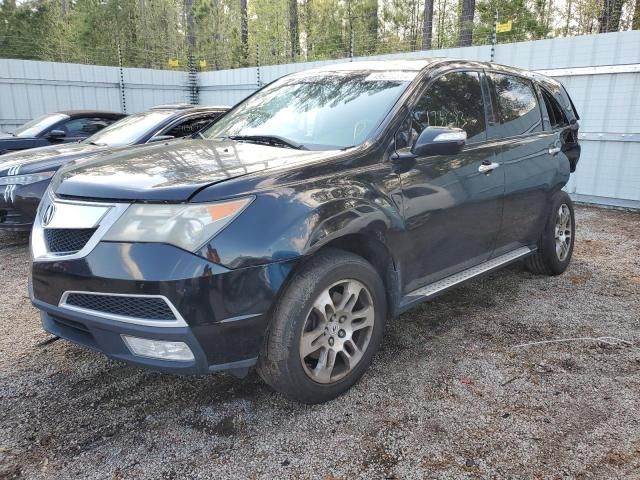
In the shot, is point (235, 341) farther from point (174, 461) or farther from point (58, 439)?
point (58, 439)

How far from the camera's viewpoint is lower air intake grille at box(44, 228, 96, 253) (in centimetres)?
231

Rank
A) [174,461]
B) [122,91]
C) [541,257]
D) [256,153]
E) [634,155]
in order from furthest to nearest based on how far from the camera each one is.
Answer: [122,91] < [634,155] < [541,257] < [256,153] < [174,461]

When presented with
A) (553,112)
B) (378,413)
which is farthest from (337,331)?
(553,112)

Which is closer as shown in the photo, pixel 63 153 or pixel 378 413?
pixel 378 413

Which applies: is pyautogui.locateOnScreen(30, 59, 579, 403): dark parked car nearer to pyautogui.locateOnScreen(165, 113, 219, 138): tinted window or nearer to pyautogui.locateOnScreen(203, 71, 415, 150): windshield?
pyautogui.locateOnScreen(203, 71, 415, 150): windshield

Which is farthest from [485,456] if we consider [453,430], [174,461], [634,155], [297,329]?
[634,155]

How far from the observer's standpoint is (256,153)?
284 centimetres

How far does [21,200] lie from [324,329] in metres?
4.10

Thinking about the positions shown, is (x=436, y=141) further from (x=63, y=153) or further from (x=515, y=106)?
(x=63, y=153)

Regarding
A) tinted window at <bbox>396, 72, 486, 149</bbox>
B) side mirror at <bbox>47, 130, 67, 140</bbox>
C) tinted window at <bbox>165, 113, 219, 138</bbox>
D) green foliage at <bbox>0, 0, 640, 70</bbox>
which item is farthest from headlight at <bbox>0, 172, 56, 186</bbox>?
green foliage at <bbox>0, 0, 640, 70</bbox>

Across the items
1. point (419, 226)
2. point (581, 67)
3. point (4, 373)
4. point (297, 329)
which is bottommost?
point (4, 373)

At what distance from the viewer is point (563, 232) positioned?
465 cm

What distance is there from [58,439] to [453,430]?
187 centimetres

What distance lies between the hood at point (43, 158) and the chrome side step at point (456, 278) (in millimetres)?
4082
